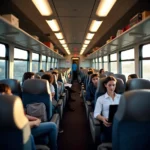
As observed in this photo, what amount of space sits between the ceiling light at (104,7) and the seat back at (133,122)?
232 cm

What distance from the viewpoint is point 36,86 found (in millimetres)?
2787

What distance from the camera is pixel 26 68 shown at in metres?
7.35

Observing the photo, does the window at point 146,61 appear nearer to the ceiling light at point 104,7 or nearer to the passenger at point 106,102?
the ceiling light at point 104,7

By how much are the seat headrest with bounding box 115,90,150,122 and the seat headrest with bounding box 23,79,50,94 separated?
1506mm

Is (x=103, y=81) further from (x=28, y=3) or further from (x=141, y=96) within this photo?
(x=28, y=3)

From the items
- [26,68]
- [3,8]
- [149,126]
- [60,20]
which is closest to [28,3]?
[3,8]

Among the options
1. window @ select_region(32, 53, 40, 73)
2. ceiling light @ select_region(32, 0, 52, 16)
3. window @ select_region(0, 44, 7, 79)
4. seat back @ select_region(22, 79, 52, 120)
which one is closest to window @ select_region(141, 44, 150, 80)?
ceiling light @ select_region(32, 0, 52, 16)

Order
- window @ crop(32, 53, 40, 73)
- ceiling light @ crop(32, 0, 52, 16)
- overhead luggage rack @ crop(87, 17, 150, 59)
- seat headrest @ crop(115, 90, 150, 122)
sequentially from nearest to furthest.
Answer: seat headrest @ crop(115, 90, 150, 122) → overhead luggage rack @ crop(87, 17, 150, 59) → ceiling light @ crop(32, 0, 52, 16) → window @ crop(32, 53, 40, 73)

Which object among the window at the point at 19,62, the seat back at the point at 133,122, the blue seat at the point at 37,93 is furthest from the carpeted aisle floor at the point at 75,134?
the window at the point at 19,62

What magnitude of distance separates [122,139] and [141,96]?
43 cm

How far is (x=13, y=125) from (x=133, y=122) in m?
0.99

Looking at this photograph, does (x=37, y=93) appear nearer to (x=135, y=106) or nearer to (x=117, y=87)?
(x=117, y=87)

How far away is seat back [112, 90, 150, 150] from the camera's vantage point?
57.2 inches

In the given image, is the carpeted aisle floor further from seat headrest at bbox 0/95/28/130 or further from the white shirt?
seat headrest at bbox 0/95/28/130
